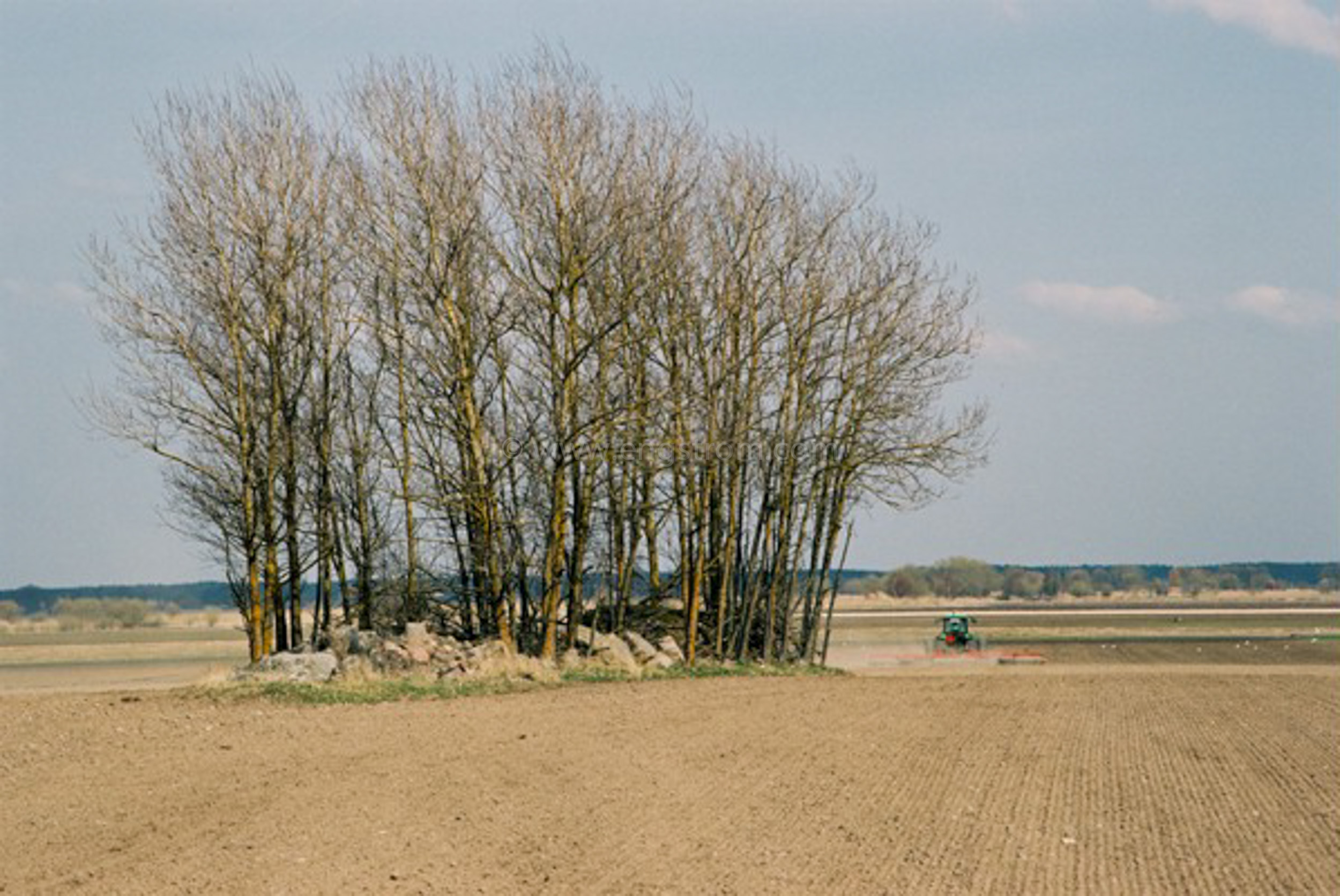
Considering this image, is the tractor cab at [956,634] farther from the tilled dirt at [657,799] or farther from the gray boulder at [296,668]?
the gray boulder at [296,668]

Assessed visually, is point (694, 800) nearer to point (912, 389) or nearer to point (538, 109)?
point (538, 109)

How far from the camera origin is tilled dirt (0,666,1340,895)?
1138 cm

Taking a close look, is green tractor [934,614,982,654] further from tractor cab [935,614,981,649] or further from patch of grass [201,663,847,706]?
patch of grass [201,663,847,706]

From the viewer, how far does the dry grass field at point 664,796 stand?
11.4m

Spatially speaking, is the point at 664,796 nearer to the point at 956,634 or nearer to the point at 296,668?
the point at 296,668

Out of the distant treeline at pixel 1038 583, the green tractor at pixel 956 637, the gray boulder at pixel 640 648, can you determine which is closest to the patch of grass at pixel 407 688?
the gray boulder at pixel 640 648

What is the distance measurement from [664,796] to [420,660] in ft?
44.9

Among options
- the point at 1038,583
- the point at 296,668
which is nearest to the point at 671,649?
the point at 296,668

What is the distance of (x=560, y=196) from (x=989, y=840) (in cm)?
1866

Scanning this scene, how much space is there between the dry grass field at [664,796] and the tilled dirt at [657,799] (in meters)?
0.04

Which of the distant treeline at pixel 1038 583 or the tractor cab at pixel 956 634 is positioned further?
the distant treeline at pixel 1038 583

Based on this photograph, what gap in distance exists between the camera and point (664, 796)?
14.4 m

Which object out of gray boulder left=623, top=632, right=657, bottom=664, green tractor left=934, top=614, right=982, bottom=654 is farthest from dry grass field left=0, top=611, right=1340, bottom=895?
green tractor left=934, top=614, right=982, bottom=654

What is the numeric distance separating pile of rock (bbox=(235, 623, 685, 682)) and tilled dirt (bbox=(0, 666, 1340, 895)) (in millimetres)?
→ 3292
